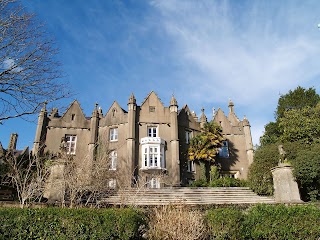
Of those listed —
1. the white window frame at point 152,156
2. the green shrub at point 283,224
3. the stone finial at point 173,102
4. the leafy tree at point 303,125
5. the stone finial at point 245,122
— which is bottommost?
the green shrub at point 283,224

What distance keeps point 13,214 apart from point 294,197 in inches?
575

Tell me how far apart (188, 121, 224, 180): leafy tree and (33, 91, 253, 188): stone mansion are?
119 centimetres

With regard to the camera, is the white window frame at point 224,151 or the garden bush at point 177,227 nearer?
the garden bush at point 177,227

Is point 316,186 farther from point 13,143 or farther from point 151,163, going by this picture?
point 13,143

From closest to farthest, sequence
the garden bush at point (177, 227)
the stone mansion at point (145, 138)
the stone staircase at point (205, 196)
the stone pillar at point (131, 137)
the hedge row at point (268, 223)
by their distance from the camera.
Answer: the garden bush at point (177, 227) < the hedge row at point (268, 223) < the stone staircase at point (205, 196) < the stone pillar at point (131, 137) < the stone mansion at point (145, 138)

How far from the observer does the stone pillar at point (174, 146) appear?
28.3m

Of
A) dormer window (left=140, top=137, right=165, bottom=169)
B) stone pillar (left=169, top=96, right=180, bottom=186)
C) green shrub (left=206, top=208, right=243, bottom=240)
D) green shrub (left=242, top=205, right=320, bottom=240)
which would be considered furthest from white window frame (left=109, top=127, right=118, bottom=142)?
green shrub (left=242, top=205, right=320, bottom=240)

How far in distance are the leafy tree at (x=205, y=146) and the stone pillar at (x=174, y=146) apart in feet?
6.36

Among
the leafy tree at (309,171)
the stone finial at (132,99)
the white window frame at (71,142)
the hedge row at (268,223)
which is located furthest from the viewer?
the white window frame at (71,142)

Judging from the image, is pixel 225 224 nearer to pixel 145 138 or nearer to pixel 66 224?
pixel 66 224

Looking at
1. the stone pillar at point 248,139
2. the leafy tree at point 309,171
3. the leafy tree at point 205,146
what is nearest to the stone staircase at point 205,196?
the leafy tree at point 309,171

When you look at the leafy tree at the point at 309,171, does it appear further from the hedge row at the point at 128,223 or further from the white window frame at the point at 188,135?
the white window frame at the point at 188,135

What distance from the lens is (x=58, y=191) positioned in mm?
14930

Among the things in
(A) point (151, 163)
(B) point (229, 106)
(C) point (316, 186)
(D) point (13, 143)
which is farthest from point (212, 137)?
(D) point (13, 143)
